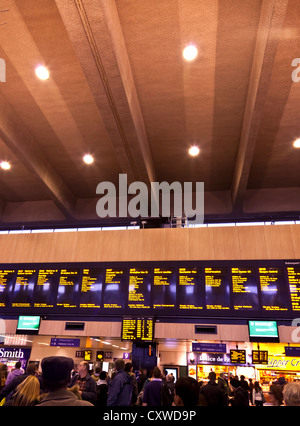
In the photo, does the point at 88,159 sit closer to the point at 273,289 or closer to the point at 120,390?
the point at 273,289

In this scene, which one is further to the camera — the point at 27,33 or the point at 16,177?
the point at 16,177

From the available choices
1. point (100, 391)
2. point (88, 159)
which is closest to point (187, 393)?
point (100, 391)

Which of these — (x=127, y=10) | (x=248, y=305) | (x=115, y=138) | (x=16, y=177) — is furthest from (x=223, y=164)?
(x=16, y=177)

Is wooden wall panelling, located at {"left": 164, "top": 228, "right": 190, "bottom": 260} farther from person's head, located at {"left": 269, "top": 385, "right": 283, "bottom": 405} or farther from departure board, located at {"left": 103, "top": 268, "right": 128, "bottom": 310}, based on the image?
person's head, located at {"left": 269, "top": 385, "right": 283, "bottom": 405}

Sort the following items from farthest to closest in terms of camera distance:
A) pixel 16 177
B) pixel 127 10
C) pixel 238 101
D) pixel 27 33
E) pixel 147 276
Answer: pixel 16 177 → pixel 147 276 → pixel 238 101 → pixel 27 33 → pixel 127 10

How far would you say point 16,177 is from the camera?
10938 mm

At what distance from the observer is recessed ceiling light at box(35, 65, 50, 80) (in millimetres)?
6789

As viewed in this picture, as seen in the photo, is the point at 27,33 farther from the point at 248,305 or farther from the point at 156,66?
the point at 248,305

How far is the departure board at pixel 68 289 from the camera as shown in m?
8.57

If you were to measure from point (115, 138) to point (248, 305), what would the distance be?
5425 mm

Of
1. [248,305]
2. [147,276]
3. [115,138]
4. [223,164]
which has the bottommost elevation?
[248,305]

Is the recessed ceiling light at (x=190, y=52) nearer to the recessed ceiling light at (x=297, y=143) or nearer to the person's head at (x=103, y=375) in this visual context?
the recessed ceiling light at (x=297, y=143)

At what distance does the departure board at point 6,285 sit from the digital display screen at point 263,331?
677 centimetres

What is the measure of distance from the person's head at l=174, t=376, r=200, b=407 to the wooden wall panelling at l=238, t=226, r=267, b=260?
6.40 metres
